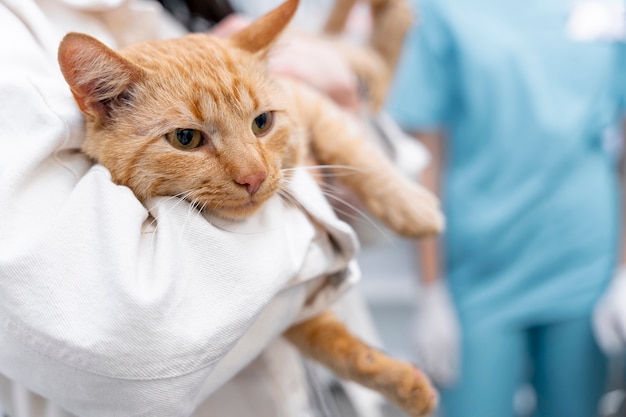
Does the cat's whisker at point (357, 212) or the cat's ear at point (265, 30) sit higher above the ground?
the cat's ear at point (265, 30)

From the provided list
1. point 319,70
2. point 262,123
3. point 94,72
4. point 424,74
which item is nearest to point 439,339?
point 424,74

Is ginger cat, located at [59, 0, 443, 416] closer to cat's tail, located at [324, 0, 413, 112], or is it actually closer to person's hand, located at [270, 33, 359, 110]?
person's hand, located at [270, 33, 359, 110]

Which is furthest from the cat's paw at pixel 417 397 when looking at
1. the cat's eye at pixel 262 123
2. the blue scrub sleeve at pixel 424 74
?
the blue scrub sleeve at pixel 424 74

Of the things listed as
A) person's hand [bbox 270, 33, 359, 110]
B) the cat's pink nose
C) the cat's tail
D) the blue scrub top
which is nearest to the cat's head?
the cat's pink nose

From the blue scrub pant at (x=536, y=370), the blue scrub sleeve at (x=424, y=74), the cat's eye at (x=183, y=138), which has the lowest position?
the blue scrub pant at (x=536, y=370)

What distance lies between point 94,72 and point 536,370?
150 centimetres

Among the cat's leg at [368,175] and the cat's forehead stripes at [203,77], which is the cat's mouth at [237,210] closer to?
the cat's forehead stripes at [203,77]

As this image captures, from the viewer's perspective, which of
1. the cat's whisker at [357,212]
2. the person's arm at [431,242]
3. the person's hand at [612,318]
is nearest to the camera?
the cat's whisker at [357,212]

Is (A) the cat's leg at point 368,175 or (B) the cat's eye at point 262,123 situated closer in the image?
(B) the cat's eye at point 262,123

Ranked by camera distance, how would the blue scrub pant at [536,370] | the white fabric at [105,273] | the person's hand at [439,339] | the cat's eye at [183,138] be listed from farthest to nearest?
1. the person's hand at [439,339]
2. the blue scrub pant at [536,370]
3. the cat's eye at [183,138]
4. the white fabric at [105,273]

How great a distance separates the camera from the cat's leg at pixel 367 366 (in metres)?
0.61

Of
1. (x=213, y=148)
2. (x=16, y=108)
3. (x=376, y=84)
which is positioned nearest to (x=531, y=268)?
(x=376, y=84)

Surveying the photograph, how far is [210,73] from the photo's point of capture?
1.79ft

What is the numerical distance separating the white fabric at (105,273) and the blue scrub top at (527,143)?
1197 millimetres
